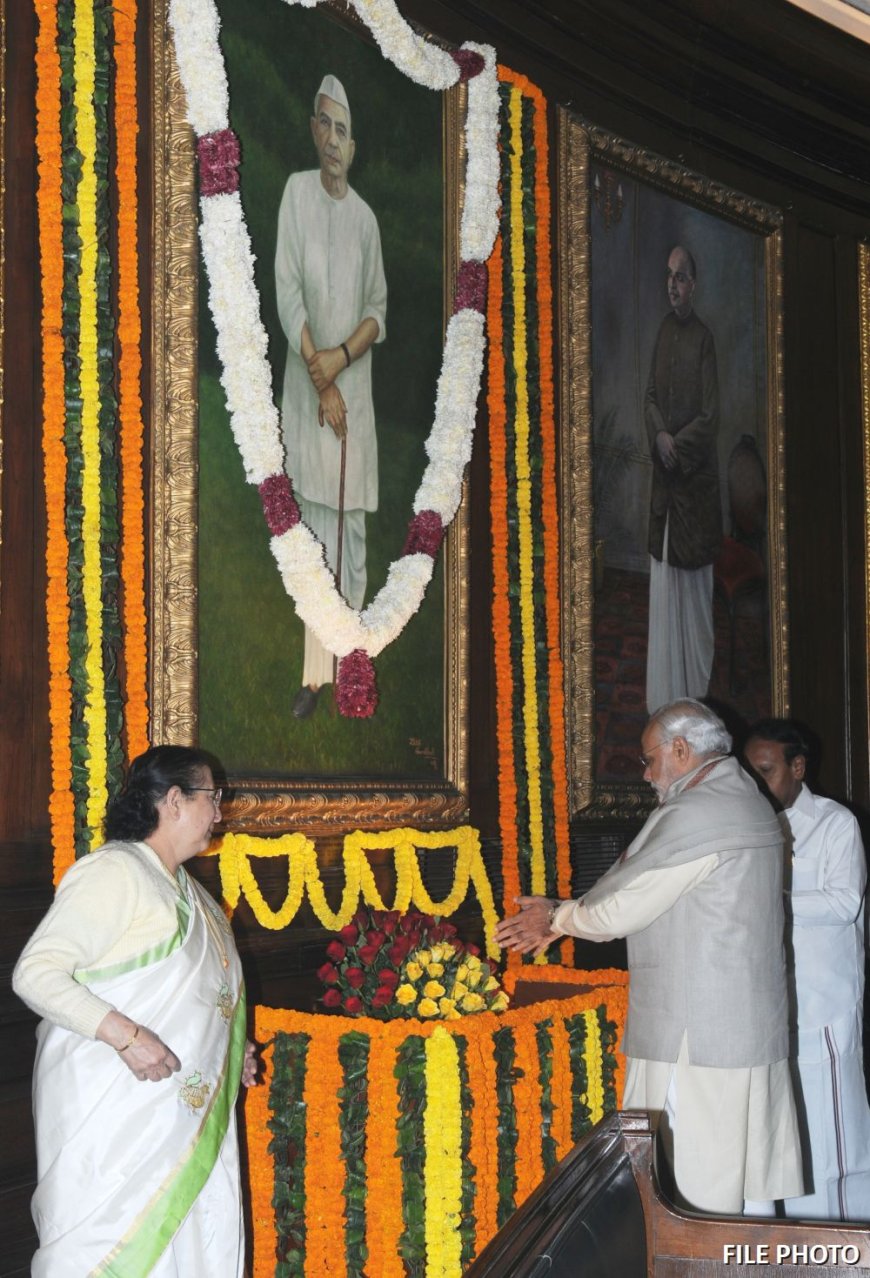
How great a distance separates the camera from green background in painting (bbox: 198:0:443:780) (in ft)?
15.9

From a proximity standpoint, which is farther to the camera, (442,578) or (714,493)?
(714,493)

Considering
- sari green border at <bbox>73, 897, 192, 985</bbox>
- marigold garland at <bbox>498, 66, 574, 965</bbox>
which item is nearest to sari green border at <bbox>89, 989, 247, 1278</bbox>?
sari green border at <bbox>73, 897, 192, 985</bbox>

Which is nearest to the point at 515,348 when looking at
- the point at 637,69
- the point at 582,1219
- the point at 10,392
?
the point at 637,69

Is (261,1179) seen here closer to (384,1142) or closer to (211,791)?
(384,1142)

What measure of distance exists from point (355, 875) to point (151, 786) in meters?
1.64

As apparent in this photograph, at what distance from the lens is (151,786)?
3619 millimetres

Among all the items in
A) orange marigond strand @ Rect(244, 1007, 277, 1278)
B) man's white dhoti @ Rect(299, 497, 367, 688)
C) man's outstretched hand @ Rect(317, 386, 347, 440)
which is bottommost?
orange marigond strand @ Rect(244, 1007, 277, 1278)

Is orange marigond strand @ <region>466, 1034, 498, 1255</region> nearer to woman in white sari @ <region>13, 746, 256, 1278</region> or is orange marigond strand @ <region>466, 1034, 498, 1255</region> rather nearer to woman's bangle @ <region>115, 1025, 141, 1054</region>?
woman in white sari @ <region>13, 746, 256, 1278</region>

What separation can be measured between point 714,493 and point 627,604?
912mm

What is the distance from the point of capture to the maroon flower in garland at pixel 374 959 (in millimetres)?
4566

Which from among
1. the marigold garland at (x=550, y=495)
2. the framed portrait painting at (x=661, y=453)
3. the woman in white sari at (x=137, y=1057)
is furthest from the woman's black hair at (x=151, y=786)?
the framed portrait painting at (x=661, y=453)

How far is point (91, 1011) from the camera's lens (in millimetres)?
3229

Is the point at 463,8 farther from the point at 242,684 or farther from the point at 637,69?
the point at 242,684

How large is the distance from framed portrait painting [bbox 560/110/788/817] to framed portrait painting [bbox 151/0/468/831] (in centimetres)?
82
